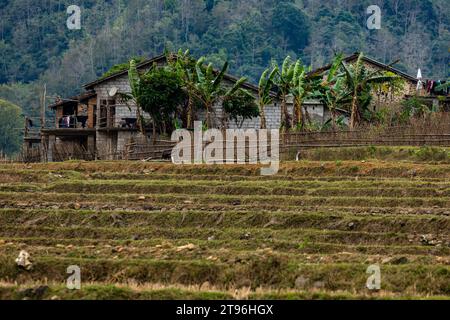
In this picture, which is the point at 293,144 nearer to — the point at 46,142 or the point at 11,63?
the point at 46,142

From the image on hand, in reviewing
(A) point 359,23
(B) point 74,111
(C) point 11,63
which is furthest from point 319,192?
(A) point 359,23

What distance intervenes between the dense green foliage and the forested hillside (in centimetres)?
2239

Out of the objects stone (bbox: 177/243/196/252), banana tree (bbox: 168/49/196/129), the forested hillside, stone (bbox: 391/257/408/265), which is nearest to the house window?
banana tree (bbox: 168/49/196/129)

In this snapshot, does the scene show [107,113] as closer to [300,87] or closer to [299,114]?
[299,114]

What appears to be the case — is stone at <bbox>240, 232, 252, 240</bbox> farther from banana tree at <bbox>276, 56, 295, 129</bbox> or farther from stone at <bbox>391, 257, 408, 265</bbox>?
banana tree at <bbox>276, 56, 295, 129</bbox>

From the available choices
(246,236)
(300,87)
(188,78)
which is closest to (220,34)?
(188,78)

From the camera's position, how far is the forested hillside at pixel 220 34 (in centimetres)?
11438

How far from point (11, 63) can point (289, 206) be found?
9035 cm

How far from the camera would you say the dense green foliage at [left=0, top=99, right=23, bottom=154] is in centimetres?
8456

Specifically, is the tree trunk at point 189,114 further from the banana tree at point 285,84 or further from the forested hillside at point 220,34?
the forested hillside at point 220,34

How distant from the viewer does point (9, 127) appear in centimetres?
8406

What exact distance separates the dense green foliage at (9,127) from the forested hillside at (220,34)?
22.4 metres

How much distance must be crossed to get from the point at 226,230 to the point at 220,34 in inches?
3731

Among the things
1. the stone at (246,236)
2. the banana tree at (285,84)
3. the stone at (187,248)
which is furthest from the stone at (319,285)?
the banana tree at (285,84)
